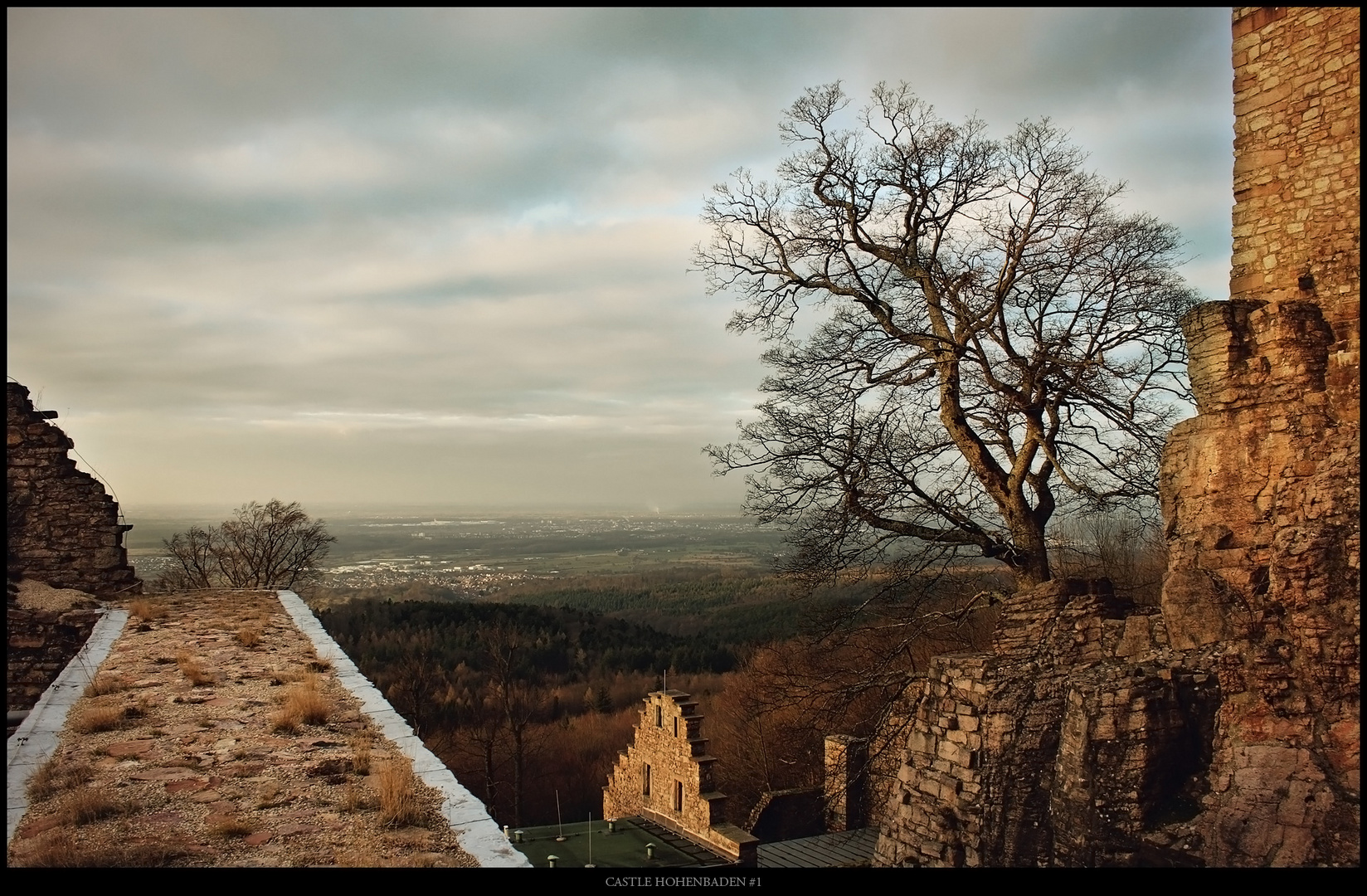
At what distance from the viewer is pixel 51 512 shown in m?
12.9

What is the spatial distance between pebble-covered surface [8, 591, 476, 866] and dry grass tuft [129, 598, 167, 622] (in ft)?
8.63

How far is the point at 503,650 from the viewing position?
4219cm

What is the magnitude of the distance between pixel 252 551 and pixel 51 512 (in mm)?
24366

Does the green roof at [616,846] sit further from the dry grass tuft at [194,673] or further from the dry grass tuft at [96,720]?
the dry grass tuft at [96,720]

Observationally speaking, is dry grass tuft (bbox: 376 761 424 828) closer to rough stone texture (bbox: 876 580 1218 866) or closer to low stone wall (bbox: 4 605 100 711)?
rough stone texture (bbox: 876 580 1218 866)

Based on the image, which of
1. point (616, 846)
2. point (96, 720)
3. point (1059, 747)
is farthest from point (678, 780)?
point (96, 720)

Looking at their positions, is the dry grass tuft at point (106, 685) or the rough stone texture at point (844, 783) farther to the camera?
the rough stone texture at point (844, 783)

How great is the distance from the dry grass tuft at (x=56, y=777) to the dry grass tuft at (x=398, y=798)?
1.97m

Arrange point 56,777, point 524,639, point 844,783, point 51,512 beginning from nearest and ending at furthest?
point 56,777 → point 51,512 → point 844,783 → point 524,639

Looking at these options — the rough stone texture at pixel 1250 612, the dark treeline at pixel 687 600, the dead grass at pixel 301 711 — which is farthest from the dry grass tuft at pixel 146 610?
the dark treeline at pixel 687 600

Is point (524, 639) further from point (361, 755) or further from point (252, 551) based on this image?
point (361, 755)

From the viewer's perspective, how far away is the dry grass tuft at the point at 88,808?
523 cm

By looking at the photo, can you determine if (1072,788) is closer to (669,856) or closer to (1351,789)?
(1351,789)

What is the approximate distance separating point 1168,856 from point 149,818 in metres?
7.81
